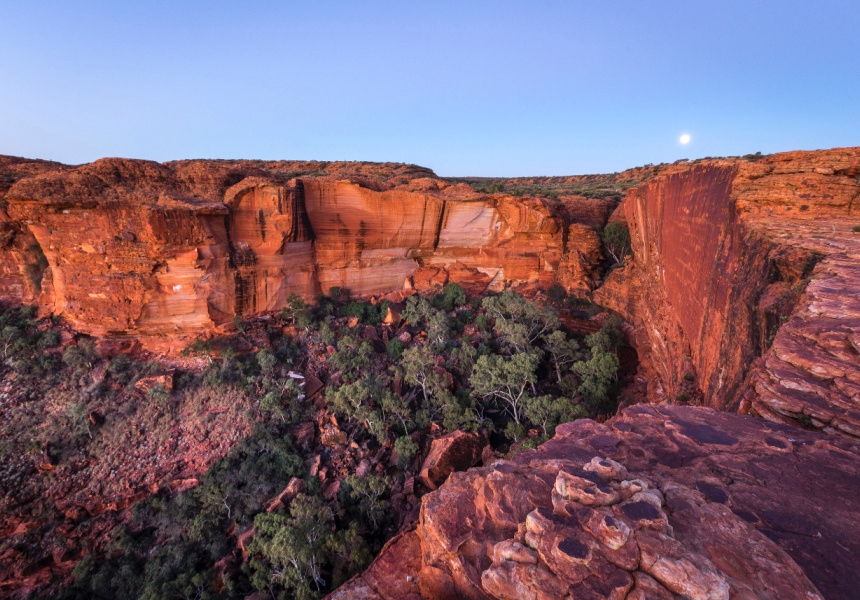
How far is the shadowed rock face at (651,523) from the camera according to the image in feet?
8.30

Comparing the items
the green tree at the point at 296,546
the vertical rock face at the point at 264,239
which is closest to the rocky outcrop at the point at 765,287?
the green tree at the point at 296,546

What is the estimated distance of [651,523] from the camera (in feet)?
9.11

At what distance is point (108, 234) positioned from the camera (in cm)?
1569

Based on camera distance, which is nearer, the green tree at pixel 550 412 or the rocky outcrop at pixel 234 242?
the green tree at pixel 550 412

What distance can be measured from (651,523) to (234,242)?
20.0m

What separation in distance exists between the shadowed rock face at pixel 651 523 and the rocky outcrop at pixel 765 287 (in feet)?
2.21

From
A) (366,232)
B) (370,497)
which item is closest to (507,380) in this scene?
(370,497)

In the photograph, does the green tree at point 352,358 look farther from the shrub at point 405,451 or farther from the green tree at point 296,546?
the green tree at point 296,546

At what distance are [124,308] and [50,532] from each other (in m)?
8.82

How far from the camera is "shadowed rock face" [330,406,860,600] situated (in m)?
2.53

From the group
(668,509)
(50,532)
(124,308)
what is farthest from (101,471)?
(668,509)

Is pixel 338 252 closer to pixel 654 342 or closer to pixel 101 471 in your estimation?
pixel 101 471

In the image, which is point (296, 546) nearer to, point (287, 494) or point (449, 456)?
point (287, 494)

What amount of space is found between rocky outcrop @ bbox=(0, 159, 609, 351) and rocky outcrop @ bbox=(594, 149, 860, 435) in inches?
414
